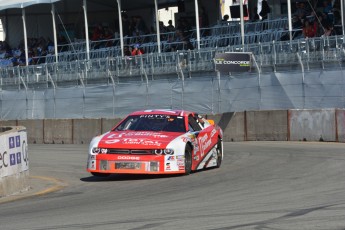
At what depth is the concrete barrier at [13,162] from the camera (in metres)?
14.2

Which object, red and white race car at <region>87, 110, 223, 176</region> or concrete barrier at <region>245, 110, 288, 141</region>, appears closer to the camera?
red and white race car at <region>87, 110, 223, 176</region>

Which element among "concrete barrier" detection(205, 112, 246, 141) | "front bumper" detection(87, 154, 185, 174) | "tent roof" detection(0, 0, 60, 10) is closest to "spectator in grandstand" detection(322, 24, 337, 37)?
"concrete barrier" detection(205, 112, 246, 141)

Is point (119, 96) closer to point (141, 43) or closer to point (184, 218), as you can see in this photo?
point (141, 43)

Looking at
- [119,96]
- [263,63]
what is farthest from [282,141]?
[119,96]

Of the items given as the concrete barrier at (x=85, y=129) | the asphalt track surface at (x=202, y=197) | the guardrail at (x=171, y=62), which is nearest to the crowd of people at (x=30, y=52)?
the guardrail at (x=171, y=62)

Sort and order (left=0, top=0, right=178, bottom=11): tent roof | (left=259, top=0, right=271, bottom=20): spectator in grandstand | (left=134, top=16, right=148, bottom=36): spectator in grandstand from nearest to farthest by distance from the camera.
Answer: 1. (left=259, top=0, right=271, bottom=20): spectator in grandstand
2. (left=134, top=16, right=148, bottom=36): spectator in grandstand
3. (left=0, top=0, right=178, bottom=11): tent roof

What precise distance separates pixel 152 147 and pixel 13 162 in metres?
2.47

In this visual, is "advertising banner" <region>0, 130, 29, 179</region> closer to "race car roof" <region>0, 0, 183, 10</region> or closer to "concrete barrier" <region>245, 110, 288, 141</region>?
"concrete barrier" <region>245, 110, 288, 141</region>

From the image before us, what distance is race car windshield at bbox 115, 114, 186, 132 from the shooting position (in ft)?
55.7

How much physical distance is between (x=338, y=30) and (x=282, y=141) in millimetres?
4300

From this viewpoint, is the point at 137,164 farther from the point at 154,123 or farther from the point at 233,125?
the point at 233,125

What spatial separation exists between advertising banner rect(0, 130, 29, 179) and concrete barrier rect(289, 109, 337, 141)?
11.0 m

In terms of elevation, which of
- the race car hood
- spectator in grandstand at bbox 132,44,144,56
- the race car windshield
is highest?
spectator in grandstand at bbox 132,44,144,56

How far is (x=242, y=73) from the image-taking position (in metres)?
28.4
